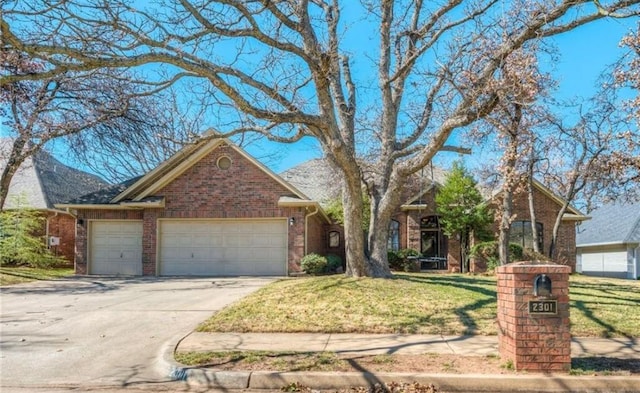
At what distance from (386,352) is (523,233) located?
2069 centimetres

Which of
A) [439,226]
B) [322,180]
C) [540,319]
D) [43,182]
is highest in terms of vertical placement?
[322,180]

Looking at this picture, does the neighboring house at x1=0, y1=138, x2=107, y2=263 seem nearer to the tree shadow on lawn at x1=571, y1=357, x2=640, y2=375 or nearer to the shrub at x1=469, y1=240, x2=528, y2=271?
the shrub at x1=469, y1=240, x2=528, y2=271

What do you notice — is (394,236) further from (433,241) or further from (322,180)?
(322,180)

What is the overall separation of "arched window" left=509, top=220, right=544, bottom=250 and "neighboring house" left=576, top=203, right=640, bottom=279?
505 centimetres

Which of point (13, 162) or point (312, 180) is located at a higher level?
point (312, 180)

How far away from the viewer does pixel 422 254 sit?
83.0ft

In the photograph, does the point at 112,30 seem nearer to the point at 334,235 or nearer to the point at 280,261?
the point at 280,261

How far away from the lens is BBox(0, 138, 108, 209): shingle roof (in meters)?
24.9

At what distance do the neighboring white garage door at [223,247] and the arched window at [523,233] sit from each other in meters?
12.4

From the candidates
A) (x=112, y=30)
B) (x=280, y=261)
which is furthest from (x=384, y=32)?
(x=280, y=261)

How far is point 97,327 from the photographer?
924 cm

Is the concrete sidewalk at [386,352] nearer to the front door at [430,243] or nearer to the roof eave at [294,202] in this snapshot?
the roof eave at [294,202]

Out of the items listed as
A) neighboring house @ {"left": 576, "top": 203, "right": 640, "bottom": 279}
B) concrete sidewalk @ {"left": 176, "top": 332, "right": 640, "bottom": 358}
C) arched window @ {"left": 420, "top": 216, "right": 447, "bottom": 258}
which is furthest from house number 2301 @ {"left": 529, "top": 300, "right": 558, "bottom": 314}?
neighboring house @ {"left": 576, "top": 203, "right": 640, "bottom": 279}

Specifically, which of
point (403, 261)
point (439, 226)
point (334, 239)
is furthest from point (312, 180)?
point (403, 261)
